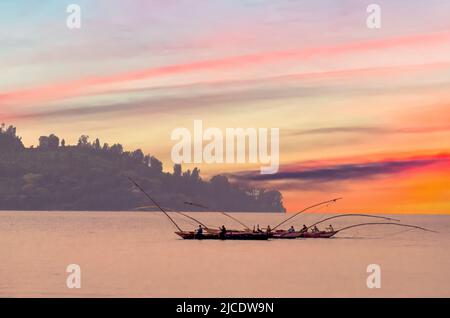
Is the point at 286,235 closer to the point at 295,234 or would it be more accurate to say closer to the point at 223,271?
the point at 295,234

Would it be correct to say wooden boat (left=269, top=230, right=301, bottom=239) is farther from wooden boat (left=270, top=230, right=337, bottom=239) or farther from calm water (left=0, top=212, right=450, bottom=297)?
calm water (left=0, top=212, right=450, bottom=297)

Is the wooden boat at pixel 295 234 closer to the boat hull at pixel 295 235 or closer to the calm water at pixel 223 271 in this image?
the boat hull at pixel 295 235

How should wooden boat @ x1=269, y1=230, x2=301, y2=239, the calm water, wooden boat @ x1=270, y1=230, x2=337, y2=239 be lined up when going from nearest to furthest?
the calm water → wooden boat @ x1=269, y1=230, x2=301, y2=239 → wooden boat @ x1=270, y1=230, x2=337, y2=239

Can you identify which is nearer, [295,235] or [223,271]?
[223,271]

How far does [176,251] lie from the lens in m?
91.9

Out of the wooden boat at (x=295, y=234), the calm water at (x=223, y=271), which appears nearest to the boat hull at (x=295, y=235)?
the wooden boat at (x=295, y=234)

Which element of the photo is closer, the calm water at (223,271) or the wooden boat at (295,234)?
the calm water at (223,271)

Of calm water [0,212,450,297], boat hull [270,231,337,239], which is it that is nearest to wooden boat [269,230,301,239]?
boat hull [270,231,337,239]

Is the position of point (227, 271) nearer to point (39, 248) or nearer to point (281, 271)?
point (281, 271)

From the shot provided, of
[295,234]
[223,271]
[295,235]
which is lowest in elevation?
[223,271]

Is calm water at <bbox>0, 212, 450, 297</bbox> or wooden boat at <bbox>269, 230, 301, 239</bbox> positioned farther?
wooden boat at <bbox>269, 230, 301, 239</bbox>

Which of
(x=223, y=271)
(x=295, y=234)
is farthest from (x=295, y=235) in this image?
(x=223, y=271)
